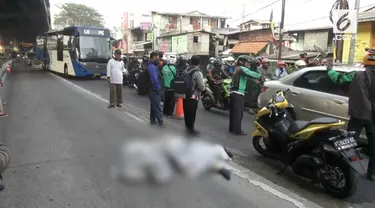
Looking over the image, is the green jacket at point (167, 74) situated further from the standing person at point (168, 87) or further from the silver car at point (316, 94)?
the silver car at point (316, 94)

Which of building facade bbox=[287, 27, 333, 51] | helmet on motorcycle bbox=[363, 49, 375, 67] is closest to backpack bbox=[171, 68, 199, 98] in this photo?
helmet on motorcycle bbox=[363, 49, 375, 67]

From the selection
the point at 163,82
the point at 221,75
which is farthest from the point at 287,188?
the point at 221,75

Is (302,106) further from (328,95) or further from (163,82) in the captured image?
(163,82)

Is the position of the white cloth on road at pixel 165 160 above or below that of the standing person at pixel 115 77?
below

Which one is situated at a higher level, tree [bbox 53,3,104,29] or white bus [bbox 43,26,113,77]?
tree [bbox 53,3,104,29]

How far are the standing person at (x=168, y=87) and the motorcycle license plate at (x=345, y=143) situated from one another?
498 cm

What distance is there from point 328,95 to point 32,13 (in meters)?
37.7

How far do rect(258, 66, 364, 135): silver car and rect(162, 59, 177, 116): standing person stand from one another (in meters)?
2.67

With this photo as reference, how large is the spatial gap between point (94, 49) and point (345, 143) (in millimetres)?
17276

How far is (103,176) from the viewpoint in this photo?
4.41 metres

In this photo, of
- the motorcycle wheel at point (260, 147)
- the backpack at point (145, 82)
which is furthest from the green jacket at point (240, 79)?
the backpack at point (145, 82)

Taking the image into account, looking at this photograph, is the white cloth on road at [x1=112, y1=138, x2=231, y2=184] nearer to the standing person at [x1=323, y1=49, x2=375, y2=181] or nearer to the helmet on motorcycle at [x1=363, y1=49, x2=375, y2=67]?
the standing person at [x1=323, y1=49, x2=375, y2=181]

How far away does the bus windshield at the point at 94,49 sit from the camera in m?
18.9

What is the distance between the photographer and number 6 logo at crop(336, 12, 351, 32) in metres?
10.3
